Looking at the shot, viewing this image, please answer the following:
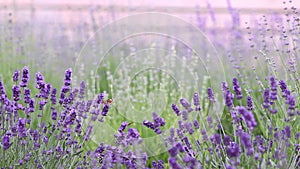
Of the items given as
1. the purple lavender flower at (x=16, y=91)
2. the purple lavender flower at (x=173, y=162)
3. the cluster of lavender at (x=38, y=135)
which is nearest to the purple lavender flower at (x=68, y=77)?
the cluster of lavender at (x=38, y=135)

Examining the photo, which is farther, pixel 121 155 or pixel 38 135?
pixel 38 135

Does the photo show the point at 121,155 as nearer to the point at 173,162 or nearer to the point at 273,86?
the point at 173,162

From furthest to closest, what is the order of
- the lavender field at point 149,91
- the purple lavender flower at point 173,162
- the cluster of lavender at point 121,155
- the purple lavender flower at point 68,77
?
the purple lavender flower at point 68,77 → the lavender field at point 149,91 → the cluster of lavender at point 121,155 → the purple lavender flower at point 173,162

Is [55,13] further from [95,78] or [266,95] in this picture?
[266,95]

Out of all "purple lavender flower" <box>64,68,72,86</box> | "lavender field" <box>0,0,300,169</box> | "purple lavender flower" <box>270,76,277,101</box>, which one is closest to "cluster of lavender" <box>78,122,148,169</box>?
"lavender field" <box>0,0,300,169</box>

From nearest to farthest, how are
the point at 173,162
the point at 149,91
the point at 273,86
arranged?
the point at 173,162 < the point at 273,86 < the point at 149,91

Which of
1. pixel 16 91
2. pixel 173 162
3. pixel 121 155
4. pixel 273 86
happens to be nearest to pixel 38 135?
pixel 16 91

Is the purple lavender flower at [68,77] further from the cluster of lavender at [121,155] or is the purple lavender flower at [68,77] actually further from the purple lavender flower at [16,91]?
the cluster of lavender at [121,155]

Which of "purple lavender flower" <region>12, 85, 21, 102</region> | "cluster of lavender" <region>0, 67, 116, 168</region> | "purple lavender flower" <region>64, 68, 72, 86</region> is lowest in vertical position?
"cluster of lavender" <region>0, 67, 116, 168</region>

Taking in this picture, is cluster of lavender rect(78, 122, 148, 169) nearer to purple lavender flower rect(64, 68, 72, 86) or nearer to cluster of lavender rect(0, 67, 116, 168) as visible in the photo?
cluster of lavender rect(0, 67, 116, 168)
